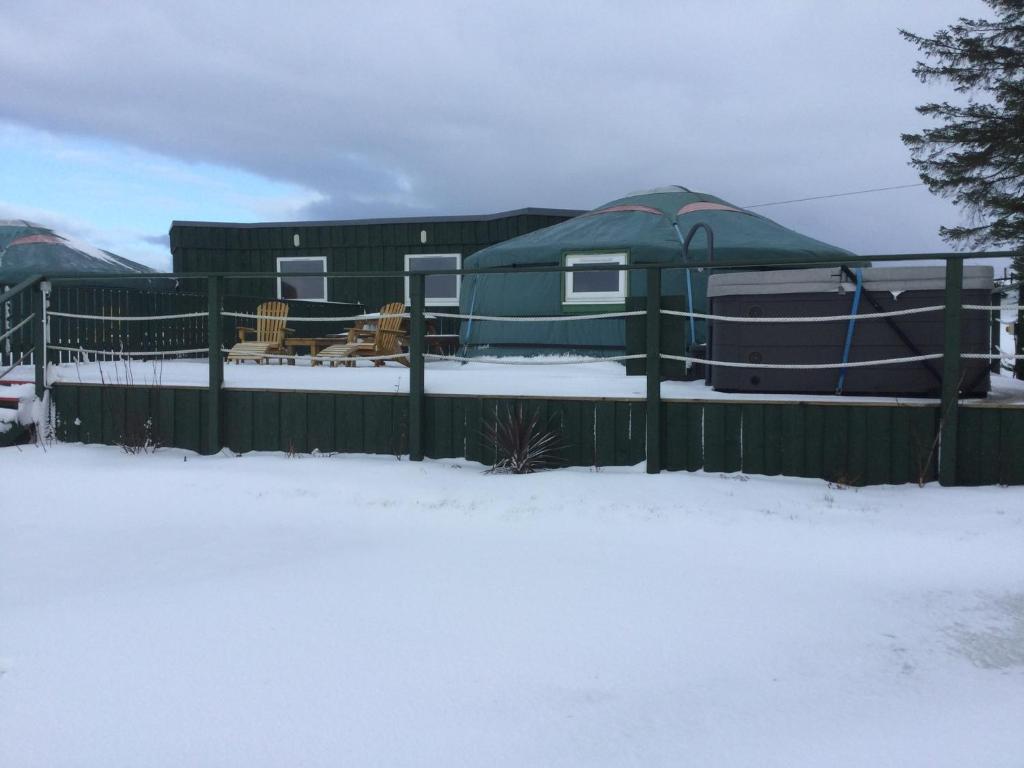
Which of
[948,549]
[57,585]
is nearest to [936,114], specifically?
[948,549]

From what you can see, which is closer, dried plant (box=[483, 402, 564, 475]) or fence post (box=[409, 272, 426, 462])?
dried plant (box=[483, 402, 564, 475])

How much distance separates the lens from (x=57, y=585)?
331cm

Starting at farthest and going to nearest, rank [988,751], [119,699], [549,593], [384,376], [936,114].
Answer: [936,114], [384,376], [549,593], [119,699], [988,751]

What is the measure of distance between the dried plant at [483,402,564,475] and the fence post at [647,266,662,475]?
24.2 inches

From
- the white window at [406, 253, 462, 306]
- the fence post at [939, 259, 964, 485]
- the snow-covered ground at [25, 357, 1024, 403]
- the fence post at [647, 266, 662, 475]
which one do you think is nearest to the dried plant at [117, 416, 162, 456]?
the snow-covered ground at [25, 357, 1024, 403]

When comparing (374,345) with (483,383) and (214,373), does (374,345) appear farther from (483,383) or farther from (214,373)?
(214,373)

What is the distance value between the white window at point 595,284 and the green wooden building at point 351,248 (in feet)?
11.7

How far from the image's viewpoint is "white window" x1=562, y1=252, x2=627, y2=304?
Result: 36.3 ft

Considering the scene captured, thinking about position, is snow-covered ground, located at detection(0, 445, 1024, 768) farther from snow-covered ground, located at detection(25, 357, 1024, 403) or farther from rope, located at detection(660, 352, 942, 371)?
snow-covered ground, located at detection(25, 357, 1024, 403)

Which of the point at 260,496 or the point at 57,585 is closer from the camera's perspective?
the point at 57,585

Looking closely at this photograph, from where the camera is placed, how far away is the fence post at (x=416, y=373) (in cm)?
542

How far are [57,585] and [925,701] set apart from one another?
3.31m

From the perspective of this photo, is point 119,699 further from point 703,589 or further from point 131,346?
point 131,346

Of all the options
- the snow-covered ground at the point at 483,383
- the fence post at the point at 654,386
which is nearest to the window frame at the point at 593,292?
the snow-covered ground at the point at 483,383
